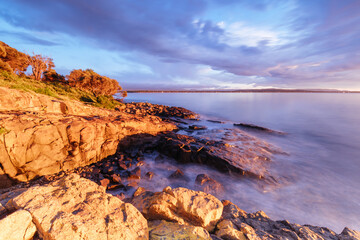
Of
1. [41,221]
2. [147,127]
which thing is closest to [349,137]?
[147,127]

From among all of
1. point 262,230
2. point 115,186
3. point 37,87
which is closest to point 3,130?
point 115,186

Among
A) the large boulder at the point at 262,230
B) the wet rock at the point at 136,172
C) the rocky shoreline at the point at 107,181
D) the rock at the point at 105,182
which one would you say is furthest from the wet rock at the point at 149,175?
the large boulder at the point at 262,230

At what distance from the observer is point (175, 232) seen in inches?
131

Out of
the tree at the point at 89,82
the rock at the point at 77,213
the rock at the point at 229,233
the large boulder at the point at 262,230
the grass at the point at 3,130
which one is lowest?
the large boulder at the point at 262,230

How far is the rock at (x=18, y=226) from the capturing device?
7.22 ft

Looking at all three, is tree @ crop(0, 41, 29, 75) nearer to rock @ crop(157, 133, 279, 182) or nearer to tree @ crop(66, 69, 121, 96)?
tree @ crop(66, 69, 121, 96)

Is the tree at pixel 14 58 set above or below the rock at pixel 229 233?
above

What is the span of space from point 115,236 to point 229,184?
8.35 metres

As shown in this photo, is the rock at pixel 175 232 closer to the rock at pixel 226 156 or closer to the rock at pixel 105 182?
the rock at pixel 105 182

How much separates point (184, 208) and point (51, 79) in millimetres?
39933

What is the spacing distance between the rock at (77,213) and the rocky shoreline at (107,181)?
0.02 meters

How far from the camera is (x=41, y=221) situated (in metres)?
2.47

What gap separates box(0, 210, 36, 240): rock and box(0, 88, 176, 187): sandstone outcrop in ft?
22.7

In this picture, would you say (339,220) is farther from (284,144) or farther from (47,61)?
(47,61)
